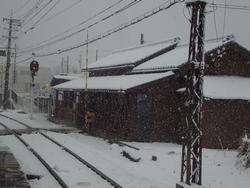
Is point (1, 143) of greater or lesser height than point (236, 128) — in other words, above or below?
Answer: below

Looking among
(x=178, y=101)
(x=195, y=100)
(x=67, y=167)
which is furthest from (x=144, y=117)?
(x=195, y=100)

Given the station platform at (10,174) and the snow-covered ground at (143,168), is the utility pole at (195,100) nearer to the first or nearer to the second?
the snow-covered ground at (143,168)

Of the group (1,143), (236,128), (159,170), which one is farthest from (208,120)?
(1,143)

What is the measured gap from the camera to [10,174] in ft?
23.0

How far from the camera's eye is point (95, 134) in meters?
15.6

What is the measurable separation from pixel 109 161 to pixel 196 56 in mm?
5116

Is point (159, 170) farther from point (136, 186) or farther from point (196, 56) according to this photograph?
point (196, 56)

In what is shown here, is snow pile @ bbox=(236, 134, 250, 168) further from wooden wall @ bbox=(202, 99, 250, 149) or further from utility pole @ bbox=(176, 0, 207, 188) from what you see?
wooden wall @ bbox=(202, 99, 250, 149)

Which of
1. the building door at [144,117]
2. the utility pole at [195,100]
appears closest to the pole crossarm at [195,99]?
the utility pole at [195,100]

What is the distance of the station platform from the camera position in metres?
6.31

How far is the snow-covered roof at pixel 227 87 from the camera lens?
42.2 feet

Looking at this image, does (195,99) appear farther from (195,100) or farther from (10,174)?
(10,174)

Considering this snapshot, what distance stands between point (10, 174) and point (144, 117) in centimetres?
803

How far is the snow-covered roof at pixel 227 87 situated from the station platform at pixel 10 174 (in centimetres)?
902
